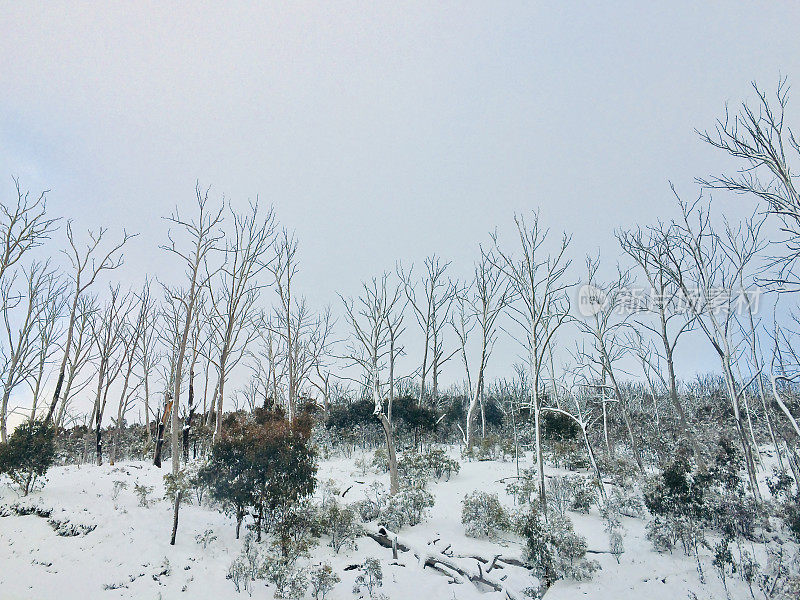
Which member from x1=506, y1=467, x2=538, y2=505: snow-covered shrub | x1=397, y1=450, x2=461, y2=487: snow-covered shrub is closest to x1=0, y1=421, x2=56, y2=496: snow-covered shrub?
x1=397, y1=450, x2=461, y2=487: snow-covered shrub

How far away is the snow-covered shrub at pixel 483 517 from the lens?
32.9 feet

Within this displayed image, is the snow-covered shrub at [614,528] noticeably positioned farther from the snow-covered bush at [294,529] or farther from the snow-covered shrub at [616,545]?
the snow-covered bush at [294,529]

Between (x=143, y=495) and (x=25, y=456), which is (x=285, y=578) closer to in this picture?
(x=143, y=495)

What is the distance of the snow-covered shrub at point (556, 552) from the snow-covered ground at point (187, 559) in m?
0.20

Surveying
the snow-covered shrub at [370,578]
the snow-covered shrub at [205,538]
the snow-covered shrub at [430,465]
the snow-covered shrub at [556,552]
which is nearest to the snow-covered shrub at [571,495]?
the snow-covered shrub at [556,552]

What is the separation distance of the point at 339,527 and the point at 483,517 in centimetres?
342

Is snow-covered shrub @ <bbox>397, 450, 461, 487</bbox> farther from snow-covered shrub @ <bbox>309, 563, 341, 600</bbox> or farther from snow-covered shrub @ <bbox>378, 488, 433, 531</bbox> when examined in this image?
snow-covered shrub @ <bbox>309, 563, 341, 600</bbox>

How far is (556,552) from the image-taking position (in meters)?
8.59

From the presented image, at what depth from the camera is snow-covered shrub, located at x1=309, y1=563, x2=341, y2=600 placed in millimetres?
7407

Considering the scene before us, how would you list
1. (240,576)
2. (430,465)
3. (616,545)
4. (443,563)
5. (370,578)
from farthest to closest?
(430,465) → (616,545) → (443,563) → (370,578) → (240,576)

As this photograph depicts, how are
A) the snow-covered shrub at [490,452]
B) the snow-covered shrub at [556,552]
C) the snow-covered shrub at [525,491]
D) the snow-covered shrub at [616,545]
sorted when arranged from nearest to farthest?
the snow-covered shrub at [556,552]
the snow-covered shrub at [616,545]
the snow-covered shrub at [525,491]
the snow-covered shrub at [490,452]

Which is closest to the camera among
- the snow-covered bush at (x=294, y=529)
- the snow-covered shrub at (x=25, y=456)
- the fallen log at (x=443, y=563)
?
the fallen log at (x=443, y=563)

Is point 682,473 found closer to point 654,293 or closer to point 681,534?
point 681,534

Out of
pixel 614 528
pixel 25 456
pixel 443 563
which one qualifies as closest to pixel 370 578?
pixel 443 563
